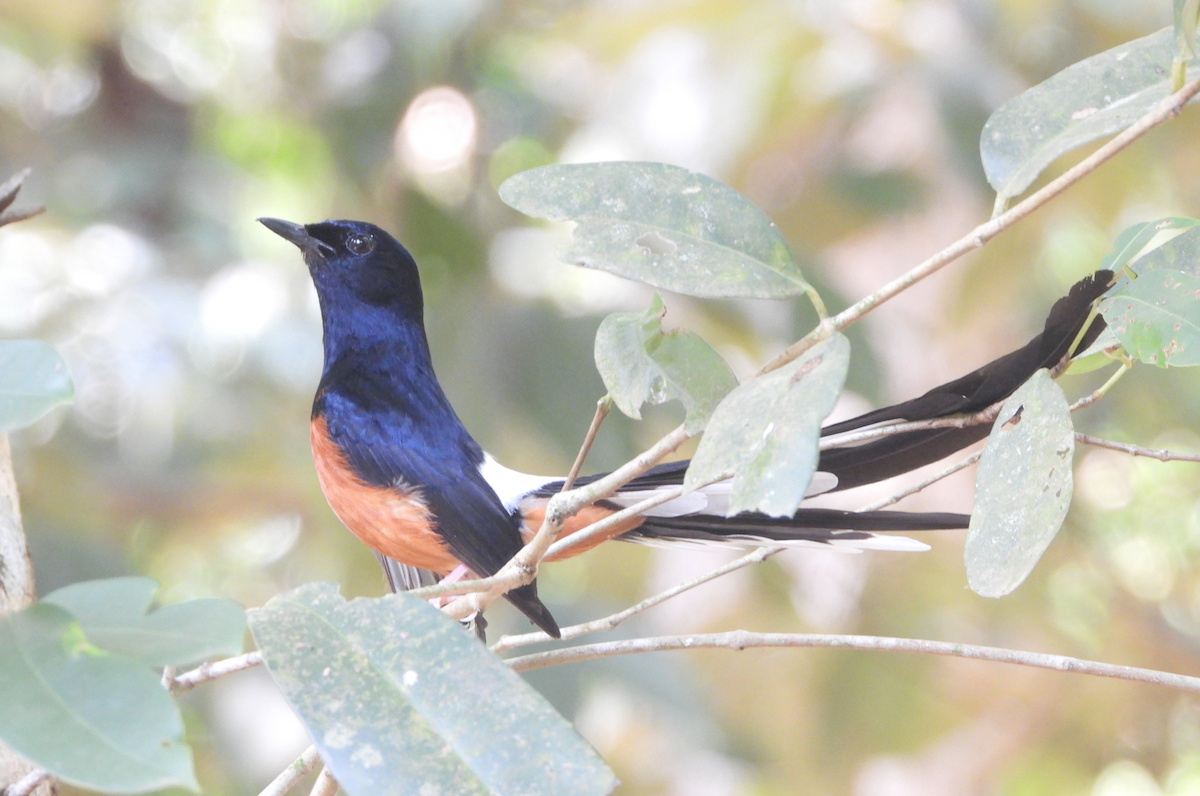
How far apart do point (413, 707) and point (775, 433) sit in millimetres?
311

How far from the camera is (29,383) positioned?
2.44 ft

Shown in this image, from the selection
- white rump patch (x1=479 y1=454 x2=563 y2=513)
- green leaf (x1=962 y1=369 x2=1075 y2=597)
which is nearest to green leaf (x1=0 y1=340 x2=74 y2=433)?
green leaf (x1=962 y1=369 x2=1075 y2=597)

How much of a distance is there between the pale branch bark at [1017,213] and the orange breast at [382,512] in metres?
1.22

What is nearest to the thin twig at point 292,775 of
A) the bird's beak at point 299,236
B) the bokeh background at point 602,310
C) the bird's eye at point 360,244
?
the bird's beak at point 299,236

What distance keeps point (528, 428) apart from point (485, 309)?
374mm

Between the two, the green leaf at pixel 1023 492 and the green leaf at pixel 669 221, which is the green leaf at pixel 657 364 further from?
the green leaf at pixel 1023 492

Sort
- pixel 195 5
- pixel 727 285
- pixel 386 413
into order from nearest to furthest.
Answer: pixel 727 285
pixel 386 413
pixel 195 5

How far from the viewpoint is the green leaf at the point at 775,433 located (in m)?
0.71

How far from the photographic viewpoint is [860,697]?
3488mm

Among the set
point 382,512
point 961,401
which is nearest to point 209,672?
point 961,401

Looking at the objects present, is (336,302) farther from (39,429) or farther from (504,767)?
(39,429)

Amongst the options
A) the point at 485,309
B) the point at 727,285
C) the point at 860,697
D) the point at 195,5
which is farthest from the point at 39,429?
the point at 727,285

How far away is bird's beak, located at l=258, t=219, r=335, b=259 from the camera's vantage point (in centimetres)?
201

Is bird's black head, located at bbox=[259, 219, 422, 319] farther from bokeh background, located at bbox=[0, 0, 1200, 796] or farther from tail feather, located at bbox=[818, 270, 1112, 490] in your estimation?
tail feather, located at bbox=[818, 270, 1112, 490]
